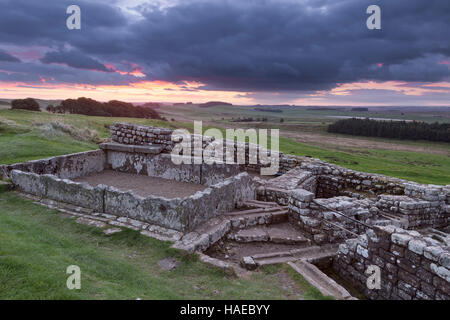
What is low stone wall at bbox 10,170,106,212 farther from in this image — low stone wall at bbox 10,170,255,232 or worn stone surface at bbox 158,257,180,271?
worn stone surface at bbox 158,257,180,271

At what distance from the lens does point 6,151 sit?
1380 centimetres

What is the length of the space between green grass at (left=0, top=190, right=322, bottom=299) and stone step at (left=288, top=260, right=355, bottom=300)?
208 mm

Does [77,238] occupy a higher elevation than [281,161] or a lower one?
lower

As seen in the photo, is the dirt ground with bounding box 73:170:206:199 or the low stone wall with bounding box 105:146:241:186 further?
the low stone wall with bounding box 105:146:241:186

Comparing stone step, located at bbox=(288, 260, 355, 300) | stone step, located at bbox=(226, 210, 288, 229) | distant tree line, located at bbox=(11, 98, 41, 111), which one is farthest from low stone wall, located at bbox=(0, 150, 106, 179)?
distant tree line, located at bbox=(11, 98, 41, 111)

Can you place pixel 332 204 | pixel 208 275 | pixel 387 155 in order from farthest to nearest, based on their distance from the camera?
pixel 387 155
pixel 332 204
pixel 208 275

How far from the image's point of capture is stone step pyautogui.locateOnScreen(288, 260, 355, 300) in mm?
5127

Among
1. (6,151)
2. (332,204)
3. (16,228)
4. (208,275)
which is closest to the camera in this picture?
(208,275)

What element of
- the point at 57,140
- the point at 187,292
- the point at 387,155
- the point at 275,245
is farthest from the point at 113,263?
the point at 387,155

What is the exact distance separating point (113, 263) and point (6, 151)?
38.4ft

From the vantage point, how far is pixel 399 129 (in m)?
66.9

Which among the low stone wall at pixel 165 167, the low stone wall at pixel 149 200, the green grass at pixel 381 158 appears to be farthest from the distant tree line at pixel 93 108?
the low stone wall at pixel 149 200

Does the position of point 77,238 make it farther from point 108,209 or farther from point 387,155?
point 387,155
